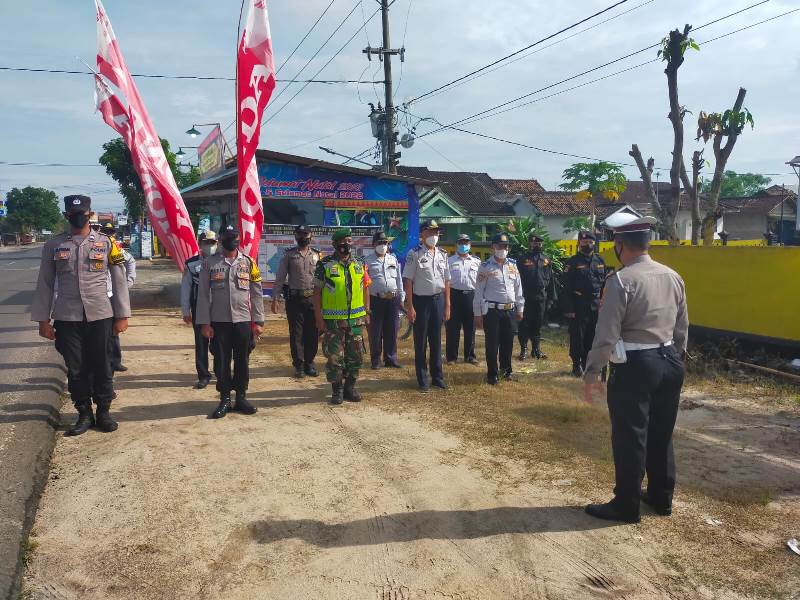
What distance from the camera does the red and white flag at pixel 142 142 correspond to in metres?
8.60

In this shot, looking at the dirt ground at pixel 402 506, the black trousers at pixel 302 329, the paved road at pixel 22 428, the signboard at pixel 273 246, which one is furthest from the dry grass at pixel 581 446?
the signboard at pixel 273 246

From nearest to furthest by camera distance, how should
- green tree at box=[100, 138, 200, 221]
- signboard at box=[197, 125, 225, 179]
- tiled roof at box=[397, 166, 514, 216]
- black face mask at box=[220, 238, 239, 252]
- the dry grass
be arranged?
the dry grass → black face mask at box=[220, 238, 239, 252] → signboard at box=[197, 125, 225, 179] → green tree at box=[100, 138, 200, 221] → tiled roof at box=[397, 166, 514, 216]

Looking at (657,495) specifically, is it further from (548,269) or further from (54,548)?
(548,269)

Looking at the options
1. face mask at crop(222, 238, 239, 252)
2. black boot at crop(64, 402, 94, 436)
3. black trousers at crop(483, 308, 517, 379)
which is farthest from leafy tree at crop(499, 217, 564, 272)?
black boot at crop(64, 402, 94, 436)

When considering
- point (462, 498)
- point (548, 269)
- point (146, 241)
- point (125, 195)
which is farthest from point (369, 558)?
point (146, 241)

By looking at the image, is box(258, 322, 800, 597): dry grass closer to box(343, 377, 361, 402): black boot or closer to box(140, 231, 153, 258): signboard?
box(343, 377, 361, 402): black boot

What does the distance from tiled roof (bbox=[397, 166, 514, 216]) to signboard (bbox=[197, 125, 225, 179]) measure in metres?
19.0

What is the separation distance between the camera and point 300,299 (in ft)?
27.3

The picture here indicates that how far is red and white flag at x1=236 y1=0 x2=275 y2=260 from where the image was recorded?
8.41 m

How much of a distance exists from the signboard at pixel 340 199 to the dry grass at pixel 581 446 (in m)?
6.04

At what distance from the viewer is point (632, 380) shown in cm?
386

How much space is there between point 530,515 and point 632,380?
3.62 feet

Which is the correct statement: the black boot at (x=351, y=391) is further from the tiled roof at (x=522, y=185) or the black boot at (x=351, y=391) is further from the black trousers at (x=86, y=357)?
the tiled roof at (x=522, y=185)

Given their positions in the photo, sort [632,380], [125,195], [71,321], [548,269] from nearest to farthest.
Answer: [632,380]
[71,321]
[548,269]
[125,195]
